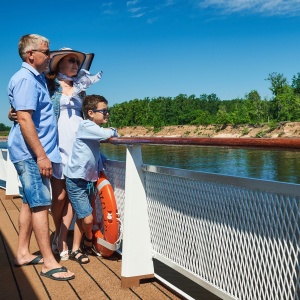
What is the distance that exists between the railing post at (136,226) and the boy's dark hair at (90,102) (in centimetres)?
47

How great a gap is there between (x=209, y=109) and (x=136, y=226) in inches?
4673

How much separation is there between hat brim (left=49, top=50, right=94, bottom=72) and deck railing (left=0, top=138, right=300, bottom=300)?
750mm

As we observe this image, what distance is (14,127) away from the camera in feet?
9.59

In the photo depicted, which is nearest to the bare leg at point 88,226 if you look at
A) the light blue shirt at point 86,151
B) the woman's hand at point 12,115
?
the light blue shirt at point 86,151

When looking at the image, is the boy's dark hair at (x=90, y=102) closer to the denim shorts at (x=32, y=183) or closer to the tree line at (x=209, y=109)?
the denim shorts at (x=32, y=183)

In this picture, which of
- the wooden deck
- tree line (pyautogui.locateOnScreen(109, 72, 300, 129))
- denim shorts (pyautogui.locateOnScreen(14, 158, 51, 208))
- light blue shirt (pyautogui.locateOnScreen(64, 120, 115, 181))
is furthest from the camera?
tree line (pyautogui.locateOnScreen(109, 72, 300, 129))

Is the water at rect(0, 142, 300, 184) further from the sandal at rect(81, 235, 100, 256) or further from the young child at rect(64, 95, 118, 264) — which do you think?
the young child at rect(64, 95, 118, 264)

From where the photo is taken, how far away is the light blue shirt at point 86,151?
9.68 ft

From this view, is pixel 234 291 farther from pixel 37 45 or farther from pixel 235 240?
pixel 37 45

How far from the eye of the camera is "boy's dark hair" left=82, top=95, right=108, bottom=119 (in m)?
3.04

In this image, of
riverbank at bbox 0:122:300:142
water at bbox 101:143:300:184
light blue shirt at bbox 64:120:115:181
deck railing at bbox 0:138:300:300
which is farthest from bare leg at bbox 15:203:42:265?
riverbank at bbox 0:122:300:142

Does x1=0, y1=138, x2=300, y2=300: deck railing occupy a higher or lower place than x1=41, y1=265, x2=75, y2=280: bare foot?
higher

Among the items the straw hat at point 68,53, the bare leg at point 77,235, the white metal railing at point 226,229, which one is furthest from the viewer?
the bare leg at point 77,235

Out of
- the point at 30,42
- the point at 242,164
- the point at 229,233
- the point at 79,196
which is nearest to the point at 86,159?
the point at 79,196
